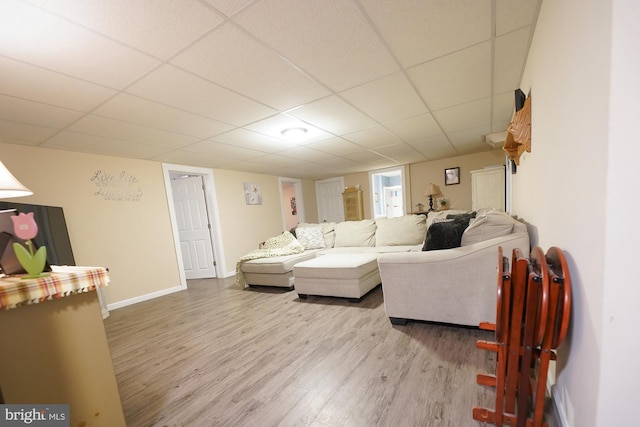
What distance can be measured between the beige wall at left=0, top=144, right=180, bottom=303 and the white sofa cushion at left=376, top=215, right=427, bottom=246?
3.56 metres

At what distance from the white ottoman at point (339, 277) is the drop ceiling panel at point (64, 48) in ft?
7.64

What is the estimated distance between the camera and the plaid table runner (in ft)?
2.71

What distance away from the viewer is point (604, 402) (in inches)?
26.5

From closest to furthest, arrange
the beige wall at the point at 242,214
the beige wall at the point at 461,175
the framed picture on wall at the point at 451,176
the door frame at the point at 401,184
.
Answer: the beige wall at the point at 242,214 < the beige wall at the point at 461,175 < the framed picture on wall at the point at 451,176 < the door frame at the point at 401,184

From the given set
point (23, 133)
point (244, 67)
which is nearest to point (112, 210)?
point (23, 133)

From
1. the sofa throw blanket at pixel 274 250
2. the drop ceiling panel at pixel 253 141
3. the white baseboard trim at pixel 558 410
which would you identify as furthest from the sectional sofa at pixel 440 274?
the drop ceiling panel at pixel 253 141

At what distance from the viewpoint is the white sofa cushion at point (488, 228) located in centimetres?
177

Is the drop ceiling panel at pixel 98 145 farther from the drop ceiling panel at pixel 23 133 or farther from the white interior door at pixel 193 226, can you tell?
the white interior door at pixel 193 226

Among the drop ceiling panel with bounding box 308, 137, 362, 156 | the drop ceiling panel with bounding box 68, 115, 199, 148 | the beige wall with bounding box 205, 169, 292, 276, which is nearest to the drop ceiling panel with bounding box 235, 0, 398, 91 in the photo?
the drop ceiling panel with bounding box 308, 137, 362, 156

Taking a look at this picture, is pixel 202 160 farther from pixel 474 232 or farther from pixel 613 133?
pixel 613 133

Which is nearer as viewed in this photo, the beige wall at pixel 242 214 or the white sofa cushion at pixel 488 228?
the white sofa cushion at pixel 488 228

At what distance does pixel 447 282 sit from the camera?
179 centimetres

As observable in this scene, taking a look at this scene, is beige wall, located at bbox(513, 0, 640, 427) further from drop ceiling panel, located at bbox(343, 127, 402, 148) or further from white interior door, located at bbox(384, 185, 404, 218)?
white interior door, located at bbox(384, 185, 404, 218)

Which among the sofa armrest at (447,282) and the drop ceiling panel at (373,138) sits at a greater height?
the drop ceiling panel at (373,138)
